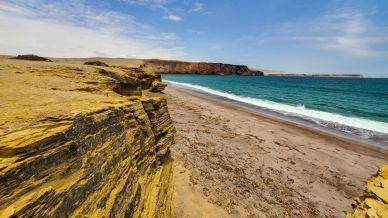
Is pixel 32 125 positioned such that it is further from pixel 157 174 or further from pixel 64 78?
pixel 64 78

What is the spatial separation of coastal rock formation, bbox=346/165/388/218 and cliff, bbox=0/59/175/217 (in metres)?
4.74

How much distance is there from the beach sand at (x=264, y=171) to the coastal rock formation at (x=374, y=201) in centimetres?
334

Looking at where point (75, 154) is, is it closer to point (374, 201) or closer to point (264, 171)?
point (374, 201)

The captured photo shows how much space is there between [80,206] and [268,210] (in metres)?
6.99

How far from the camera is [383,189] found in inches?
219

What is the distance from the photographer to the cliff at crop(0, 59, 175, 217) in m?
2.99

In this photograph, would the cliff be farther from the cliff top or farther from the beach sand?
the beach sand

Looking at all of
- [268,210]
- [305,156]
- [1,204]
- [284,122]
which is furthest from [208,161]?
[284,122]

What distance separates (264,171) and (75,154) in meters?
9.83

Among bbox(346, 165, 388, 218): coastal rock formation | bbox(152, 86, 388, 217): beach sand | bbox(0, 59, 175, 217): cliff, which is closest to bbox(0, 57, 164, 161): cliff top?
bbox(0, 59, 175, 217): cliff

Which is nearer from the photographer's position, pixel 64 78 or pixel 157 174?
pixel 157 174

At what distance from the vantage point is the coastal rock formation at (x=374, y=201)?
16.1 feet

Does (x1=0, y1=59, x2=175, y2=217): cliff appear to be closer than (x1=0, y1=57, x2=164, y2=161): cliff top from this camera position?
Yes

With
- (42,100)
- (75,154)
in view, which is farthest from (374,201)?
(42,100)
